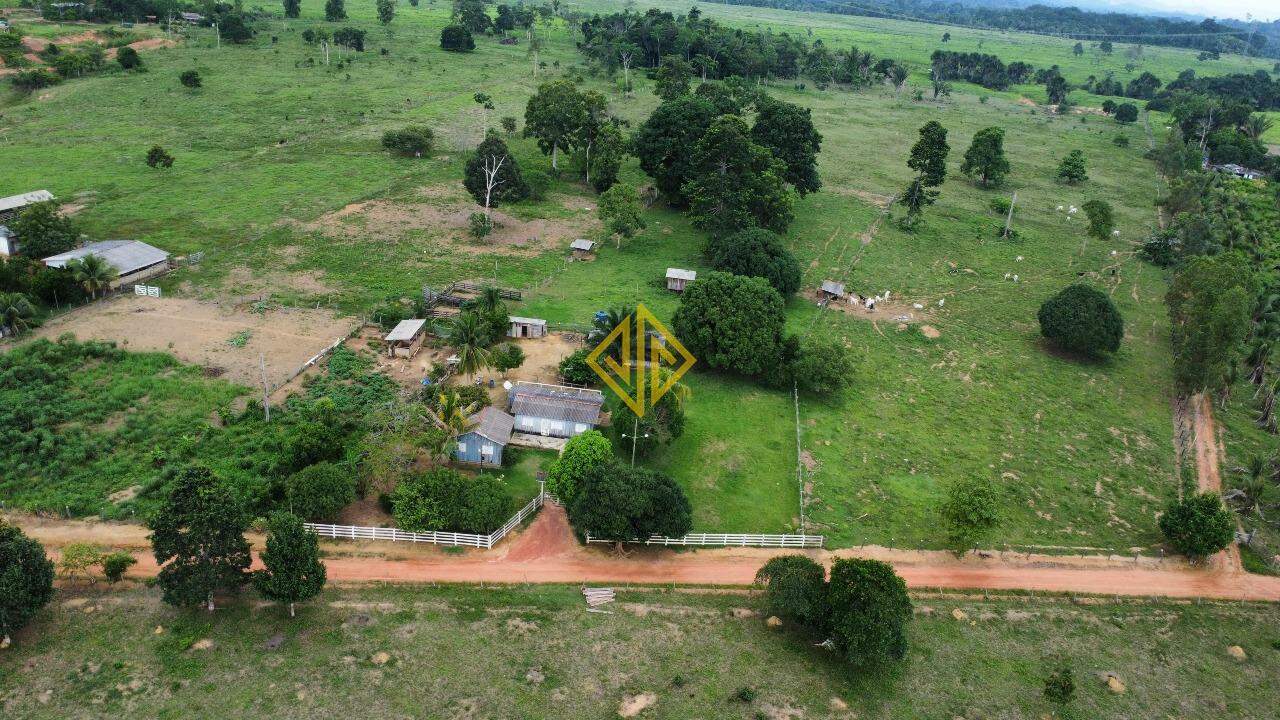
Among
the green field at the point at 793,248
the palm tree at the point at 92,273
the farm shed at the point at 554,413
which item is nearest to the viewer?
the green field at the point at 793,248

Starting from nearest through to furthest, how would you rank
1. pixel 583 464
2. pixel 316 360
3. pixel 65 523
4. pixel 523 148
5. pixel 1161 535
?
pixel 65 523 < pixel 583 464 < pixel 1161 535 < pixel 316 360 < pixel 523 148

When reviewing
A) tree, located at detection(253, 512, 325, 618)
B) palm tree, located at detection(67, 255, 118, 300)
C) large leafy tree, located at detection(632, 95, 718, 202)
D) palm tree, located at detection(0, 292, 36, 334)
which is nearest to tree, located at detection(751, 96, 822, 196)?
large leafy tree, located at detection(632, 95, 718, 202)

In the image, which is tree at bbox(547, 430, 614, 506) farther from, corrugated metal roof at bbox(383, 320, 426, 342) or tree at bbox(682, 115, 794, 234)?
tree at bbox(682, 115, 794, 234)

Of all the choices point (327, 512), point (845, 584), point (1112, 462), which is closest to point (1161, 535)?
point (1112, 462)

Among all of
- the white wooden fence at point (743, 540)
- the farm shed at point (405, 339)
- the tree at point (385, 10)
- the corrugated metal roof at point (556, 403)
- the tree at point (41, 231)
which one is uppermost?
the tree at point (385, 10)

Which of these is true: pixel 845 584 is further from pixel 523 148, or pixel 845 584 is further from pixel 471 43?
pixel 471 43

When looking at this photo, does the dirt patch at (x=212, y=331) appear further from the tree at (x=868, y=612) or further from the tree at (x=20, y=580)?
the tree at (x=868, y=612)

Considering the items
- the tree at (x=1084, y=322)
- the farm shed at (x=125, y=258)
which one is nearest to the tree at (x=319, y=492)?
the farm shed at (x=125, y=258)
